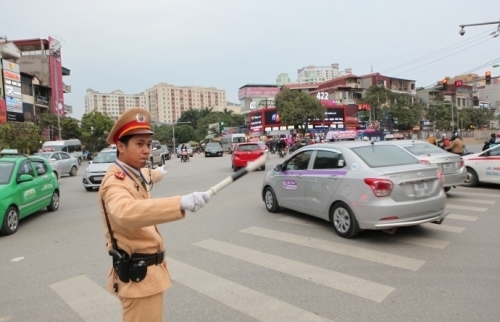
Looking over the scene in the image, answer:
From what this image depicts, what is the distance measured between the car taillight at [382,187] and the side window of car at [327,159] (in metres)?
0.93

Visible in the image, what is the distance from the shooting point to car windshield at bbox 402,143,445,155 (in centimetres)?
986

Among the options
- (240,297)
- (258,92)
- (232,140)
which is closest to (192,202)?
(240,297)

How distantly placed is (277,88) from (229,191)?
80627 millimetres

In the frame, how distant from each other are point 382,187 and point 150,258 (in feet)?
14.2

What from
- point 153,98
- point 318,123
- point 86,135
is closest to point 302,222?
point 86,135

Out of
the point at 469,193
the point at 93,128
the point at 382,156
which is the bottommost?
the point at 469,193

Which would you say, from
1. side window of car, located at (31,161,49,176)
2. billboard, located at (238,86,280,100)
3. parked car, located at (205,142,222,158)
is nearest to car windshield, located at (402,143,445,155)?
side window of car, located at (31,161,49,176)

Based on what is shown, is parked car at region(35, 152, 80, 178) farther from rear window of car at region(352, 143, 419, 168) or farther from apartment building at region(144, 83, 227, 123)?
apartment building at region(144, 83, 227, 123)

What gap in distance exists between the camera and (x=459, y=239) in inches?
235

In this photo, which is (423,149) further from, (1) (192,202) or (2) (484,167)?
(1) (192,202)

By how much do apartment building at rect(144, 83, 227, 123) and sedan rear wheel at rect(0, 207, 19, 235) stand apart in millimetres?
98186

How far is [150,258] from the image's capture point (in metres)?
2.27

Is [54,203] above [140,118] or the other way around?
the other way around

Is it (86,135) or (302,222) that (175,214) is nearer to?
(302,222)
